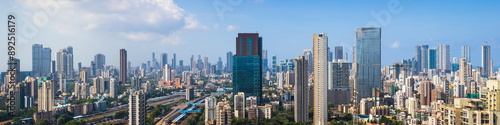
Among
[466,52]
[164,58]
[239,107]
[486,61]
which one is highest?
[466,52]

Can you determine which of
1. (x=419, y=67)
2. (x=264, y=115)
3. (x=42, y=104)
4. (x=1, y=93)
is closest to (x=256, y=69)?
(x=264, y=115)

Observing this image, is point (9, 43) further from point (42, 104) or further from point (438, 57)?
point (438, 57)

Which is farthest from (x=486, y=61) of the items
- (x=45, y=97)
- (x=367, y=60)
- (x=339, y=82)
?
(x=45, y=97)

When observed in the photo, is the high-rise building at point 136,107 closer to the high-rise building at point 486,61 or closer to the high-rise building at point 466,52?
the high-rise building at point 486,61

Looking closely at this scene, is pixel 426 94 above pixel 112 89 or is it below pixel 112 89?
above

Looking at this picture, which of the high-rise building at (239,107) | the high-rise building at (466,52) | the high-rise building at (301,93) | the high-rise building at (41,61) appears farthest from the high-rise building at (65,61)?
the high-rise building at (466,52)

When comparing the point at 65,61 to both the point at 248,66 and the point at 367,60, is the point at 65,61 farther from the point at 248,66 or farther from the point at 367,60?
the point at 367,60

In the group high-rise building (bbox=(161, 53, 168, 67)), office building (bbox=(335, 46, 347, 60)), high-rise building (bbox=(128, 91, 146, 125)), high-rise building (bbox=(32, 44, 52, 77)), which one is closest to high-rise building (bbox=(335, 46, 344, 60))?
office building (bbox=(335, 46, 347, 60))
